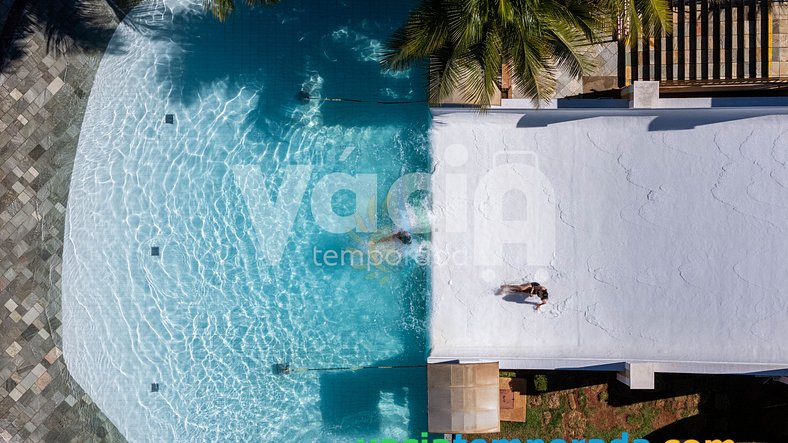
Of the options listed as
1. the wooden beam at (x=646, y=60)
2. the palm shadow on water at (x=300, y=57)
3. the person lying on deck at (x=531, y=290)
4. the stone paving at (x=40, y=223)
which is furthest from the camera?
the stone paving at (x=40, y=223)

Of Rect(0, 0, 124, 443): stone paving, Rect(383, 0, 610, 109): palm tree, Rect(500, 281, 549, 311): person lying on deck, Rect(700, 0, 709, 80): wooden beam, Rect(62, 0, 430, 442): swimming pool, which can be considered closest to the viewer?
Rect(383, 0, 610, 109): palm tree

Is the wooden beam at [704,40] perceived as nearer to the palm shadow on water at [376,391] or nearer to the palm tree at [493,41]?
the palm tree at [493,41]

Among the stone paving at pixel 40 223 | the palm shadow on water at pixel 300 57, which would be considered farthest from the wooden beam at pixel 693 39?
the stone paving at pixel 40 223

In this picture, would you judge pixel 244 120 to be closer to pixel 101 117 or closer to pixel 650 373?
pixel 101 117

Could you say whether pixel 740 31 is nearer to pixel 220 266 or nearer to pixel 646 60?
pixel 646 60

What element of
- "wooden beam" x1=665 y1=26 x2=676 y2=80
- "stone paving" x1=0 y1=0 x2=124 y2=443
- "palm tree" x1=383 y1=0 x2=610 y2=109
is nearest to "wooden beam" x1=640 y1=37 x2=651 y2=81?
"wooden beam" x1=665 y1=26 x2=676 y2=80

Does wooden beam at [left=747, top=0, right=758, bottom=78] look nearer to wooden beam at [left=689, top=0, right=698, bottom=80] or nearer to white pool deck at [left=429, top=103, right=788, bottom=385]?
white pool deck at [left=429, top=103, right=788, bottom=385]
